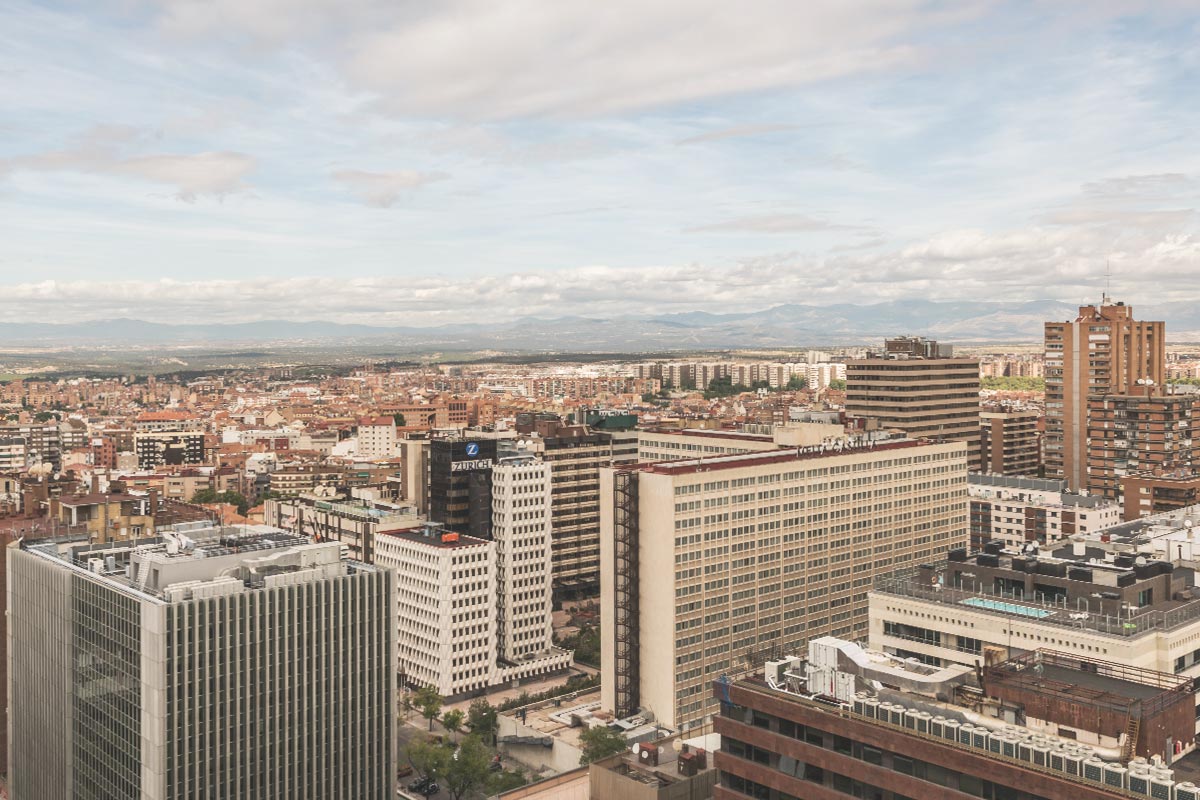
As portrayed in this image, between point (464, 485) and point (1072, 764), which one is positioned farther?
point (464, 485)

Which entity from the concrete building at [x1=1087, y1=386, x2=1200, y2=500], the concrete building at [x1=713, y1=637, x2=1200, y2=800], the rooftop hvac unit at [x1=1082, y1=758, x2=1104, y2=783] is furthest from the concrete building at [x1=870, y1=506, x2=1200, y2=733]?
the concrete building at [x1=1087, y1=386, x2=1200, y2=500]

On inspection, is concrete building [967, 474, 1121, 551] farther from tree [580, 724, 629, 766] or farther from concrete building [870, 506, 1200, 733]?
tree [580, 724, 629, 766]

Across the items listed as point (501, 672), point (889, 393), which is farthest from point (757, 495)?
point (889, 393)

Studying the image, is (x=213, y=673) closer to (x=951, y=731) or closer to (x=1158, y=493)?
(x=951, y=731)

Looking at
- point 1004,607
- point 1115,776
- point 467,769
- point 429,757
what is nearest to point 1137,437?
point 1004,607

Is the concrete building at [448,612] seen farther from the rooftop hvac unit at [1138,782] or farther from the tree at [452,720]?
the rooftop hvac unit at [1138,782]

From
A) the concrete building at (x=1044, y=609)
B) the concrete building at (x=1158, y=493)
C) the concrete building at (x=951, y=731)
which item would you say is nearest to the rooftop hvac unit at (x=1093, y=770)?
the concrete building at (x=951, y=731)
